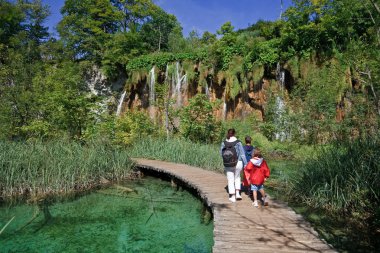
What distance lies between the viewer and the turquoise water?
241 inches

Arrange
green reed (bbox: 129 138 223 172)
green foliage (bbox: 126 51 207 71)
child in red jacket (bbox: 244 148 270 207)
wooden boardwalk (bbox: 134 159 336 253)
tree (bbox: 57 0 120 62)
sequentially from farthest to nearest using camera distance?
1. tree (bbox: 57 0 120 62)
2. green foliage (bbox: 126 51 207 71)
3. green reed (bbox: 129 138 223 172)
4. child in red jacket (bbox: 244 148 270 207)
5. wooden boardwalk (bbox: 134 159 336 253)

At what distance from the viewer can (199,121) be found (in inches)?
643

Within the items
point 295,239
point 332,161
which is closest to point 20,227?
point 295,239

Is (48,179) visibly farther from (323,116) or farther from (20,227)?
(323,116)

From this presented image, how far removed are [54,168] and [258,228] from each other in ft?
21.0

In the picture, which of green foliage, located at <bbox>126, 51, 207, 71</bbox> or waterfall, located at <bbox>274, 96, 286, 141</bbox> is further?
green foliage, located at <bbox>126, 51, 207, 71</bbox>

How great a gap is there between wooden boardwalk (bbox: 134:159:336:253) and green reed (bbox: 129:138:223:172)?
3.87m

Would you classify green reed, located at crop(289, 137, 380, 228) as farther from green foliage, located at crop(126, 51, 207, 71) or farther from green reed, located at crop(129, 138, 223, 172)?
green foliage, located at crop(126, 51, 207, 71)

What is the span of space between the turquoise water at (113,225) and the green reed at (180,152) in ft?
7.55

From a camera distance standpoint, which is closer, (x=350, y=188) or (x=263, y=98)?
(x=350, y=188)

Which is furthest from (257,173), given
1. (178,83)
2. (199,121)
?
(178,83)

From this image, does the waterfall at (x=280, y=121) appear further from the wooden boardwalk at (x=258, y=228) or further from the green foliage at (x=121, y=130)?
the wooden boardwalk at (x=258, y=228)

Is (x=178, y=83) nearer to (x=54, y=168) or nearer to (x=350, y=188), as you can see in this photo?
(x=54, y=168)

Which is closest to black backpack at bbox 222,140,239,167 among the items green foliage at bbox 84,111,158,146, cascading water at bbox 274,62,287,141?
green foliage at bbox 84,111,158,146
